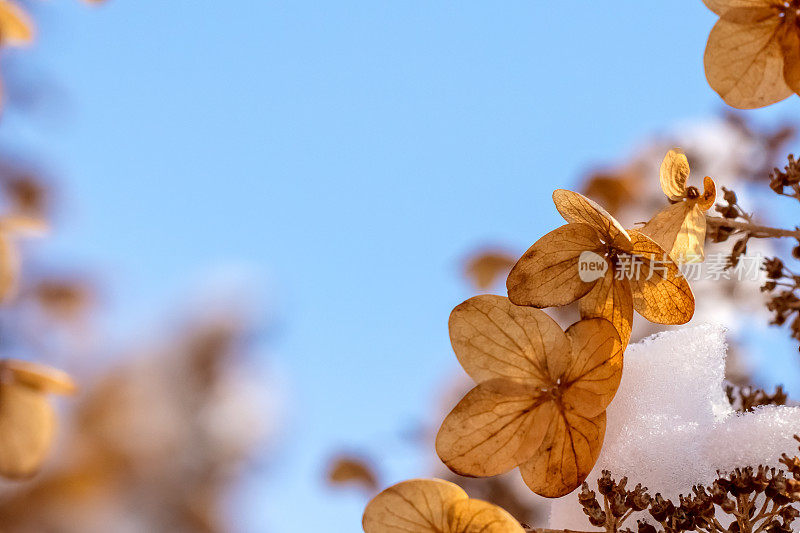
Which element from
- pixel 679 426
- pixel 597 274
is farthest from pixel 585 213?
pixel 679 426

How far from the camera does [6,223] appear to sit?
0.91 feet

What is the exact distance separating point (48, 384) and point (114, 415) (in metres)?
1.38

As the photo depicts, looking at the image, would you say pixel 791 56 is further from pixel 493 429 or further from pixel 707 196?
pixel 493 429

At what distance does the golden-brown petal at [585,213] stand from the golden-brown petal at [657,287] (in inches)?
0.6

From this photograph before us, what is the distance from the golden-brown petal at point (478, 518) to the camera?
0.88ft

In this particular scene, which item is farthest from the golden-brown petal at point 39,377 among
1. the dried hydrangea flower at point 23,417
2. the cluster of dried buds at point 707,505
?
the cluster of dried buds at point 707,505

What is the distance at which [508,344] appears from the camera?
31 cm

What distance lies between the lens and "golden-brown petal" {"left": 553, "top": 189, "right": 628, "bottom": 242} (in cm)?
31

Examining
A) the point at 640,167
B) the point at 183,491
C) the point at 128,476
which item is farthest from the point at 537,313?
the point at 183,491

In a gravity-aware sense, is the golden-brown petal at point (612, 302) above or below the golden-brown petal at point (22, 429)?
above

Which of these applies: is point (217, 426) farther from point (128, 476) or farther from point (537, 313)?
point (537, 313)

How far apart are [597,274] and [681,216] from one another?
7 centimetres

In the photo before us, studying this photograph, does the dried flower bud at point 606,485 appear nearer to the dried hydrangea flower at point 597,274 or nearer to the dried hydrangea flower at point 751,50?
the dried hydrangea flower at point 597,274

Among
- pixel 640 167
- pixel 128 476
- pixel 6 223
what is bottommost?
pixel 6 223
